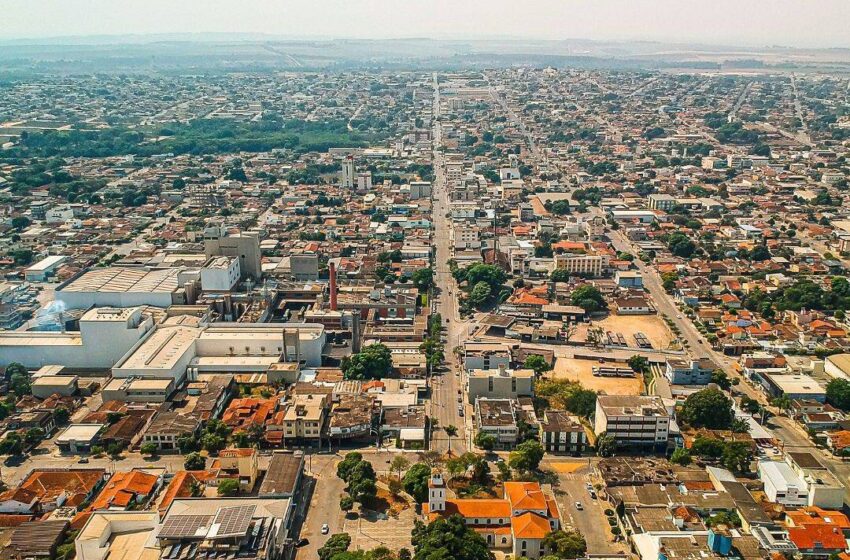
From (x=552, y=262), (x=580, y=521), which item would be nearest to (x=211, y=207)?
(x=552, y=262)


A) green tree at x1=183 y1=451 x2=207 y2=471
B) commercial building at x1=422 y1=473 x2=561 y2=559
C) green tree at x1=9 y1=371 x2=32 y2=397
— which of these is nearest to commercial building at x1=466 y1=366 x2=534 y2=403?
commercial building at x1=422 y1=473 x2=561 y2=559

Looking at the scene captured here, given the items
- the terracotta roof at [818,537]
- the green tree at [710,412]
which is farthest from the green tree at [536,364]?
the terracotta roof at [818,537]

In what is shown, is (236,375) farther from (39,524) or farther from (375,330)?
(39,524)

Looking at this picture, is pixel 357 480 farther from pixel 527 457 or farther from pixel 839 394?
pixel 839 394

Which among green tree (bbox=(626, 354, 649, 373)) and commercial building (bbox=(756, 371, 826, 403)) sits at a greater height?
commercial building (bbox=(756, 371, 826, 403))

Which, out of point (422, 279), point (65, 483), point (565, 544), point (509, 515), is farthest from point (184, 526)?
→ point (422, 279)

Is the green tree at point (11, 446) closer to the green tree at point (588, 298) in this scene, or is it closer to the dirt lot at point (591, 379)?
the dirt lot at point (591, 379)

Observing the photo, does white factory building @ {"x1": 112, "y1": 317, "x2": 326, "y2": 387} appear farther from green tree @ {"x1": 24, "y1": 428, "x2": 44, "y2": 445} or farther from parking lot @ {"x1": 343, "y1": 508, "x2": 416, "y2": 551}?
parking lot @ {"x1": 343, "y1": 508, "x2": 416, "y2": 551}
